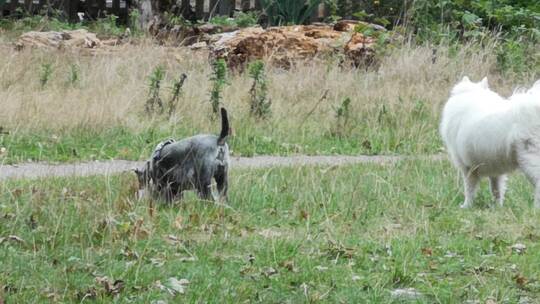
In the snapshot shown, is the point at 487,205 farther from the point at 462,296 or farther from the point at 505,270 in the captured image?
the point at 462,296

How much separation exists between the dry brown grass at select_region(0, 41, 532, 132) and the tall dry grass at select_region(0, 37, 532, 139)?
1 cm

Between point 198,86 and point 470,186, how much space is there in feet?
20.4

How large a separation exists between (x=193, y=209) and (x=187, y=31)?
13.7m

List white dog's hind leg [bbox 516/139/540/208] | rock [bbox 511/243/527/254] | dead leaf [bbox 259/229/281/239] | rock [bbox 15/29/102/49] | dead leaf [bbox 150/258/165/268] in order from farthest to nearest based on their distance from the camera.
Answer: rock [bbox 15/29/102/49] < white dog's hind leg [bbox 516/139/540/208] < dead leaf [bbox 259/229/281/239] < rock [bbox 511/243/527/254] < dead leaf [bbox 150/258/165/268]

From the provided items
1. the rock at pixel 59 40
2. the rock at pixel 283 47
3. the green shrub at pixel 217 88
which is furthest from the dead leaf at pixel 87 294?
the rock at pixel 59 40

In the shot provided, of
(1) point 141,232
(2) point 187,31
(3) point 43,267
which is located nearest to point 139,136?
(1) point 141,232

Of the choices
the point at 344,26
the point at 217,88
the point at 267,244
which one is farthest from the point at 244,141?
the point at 344,26

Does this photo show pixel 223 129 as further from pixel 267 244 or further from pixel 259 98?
pixel 259 98

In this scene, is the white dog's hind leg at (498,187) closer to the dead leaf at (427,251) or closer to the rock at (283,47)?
the dead leaf at (427,251)

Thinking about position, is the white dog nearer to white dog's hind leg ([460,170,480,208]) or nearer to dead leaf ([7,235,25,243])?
white dog's hind leg ([460,170,480,208])

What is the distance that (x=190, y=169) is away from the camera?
8.54 m

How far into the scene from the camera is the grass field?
12.2 m

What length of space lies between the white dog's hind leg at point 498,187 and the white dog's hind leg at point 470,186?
19 cm

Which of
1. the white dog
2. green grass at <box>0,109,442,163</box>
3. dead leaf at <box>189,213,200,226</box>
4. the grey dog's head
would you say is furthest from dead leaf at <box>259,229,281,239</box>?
green grass at <box>0,109,442,163</box>
